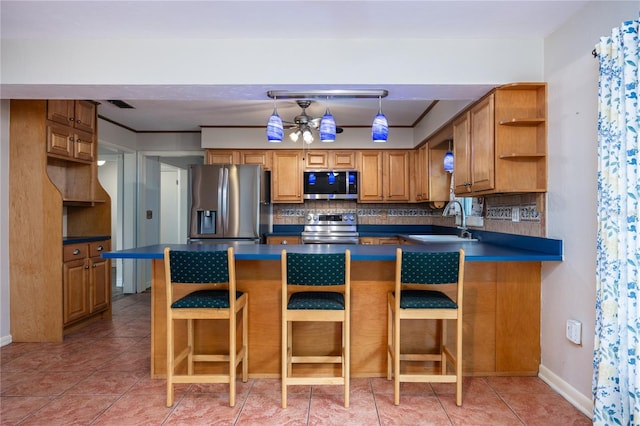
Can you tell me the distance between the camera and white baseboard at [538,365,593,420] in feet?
6.70

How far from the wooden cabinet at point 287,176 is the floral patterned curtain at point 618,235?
352cm

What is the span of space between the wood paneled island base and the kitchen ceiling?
134cm

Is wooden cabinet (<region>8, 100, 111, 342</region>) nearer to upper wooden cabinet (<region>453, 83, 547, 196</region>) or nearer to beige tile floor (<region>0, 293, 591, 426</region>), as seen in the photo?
beige tile floor (<region>0, 293, 591, 426</region>)

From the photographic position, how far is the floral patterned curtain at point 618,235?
1603mm

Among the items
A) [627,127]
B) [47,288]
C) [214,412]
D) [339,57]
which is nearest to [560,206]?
[627,127]

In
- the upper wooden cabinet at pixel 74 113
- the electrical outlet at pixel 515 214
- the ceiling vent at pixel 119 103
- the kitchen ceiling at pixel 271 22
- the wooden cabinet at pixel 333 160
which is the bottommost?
the electrical outlet at pixel 515 214

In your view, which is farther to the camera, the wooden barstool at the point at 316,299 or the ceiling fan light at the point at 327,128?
the ceiling fan light at the point at 327,128

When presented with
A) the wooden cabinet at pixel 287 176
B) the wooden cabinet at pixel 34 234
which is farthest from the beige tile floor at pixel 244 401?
the wooden cabinet at pixel 287 176

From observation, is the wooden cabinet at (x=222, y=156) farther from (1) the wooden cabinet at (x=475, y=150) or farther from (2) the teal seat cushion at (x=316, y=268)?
(2) the teal seat cushion at (x=316, y=268)

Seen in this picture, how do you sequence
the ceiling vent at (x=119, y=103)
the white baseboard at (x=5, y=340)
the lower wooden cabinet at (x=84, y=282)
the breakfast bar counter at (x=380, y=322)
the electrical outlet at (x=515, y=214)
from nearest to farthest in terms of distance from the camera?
the breakfast bar counter at (x=380, y=322) < the electrical outlet at (x=515, y=214) < the white baseboard at (x=5, y=340) < the lower wooden cabinet at (x=84, y=282) < the ceiling vent at (x=119, y=103)

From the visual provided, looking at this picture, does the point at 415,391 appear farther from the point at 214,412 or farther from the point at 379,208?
the point at 379,208

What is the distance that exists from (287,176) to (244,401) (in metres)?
3.15

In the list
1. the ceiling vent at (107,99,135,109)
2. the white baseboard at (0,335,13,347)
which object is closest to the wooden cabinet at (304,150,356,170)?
the ceiling vent at (107,99,135,109)

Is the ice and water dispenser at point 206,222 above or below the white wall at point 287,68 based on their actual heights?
below
